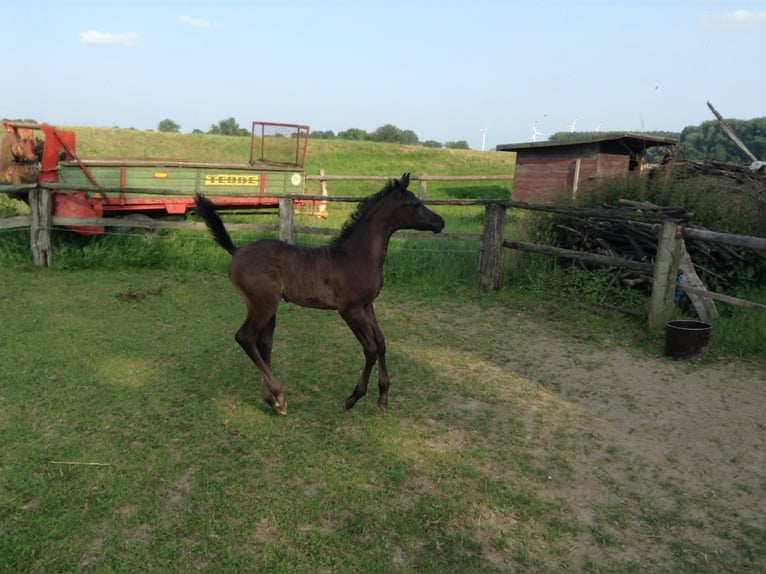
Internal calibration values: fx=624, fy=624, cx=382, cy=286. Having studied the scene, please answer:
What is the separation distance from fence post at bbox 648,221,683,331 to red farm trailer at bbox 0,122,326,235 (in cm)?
542

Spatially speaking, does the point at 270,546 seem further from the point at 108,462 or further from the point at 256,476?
the point at 108,462

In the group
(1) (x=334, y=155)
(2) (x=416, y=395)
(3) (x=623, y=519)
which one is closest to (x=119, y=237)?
(2) (x=416, y=395)

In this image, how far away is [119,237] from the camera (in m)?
9.93

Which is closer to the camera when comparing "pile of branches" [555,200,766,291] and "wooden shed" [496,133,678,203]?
"pile of branches" [555,200,766,291]

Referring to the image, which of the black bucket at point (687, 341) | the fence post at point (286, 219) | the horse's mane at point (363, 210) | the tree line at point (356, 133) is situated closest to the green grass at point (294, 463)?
the black bucket at point (687, 341)

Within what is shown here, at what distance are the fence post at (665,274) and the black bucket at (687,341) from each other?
0.73m

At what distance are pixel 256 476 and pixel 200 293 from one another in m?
5.03

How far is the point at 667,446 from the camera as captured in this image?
4289 mm

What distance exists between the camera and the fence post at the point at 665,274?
682 cm

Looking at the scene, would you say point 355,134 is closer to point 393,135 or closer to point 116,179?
point 393,135

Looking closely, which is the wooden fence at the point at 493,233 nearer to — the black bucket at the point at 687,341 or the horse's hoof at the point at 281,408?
the black bucket at the point at 687,341

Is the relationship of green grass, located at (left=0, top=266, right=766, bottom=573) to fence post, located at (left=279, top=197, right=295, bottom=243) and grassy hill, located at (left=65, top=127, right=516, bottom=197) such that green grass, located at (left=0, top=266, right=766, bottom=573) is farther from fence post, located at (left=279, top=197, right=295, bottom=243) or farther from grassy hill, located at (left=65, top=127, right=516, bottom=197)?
grassy hill, located at (left=65, top=127, right=516, bottom=197)

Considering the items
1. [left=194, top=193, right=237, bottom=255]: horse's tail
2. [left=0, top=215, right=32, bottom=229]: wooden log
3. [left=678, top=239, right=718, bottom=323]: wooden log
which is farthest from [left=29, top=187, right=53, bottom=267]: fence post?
[left=678, top=239, right=718, bottom=323]: wooden log

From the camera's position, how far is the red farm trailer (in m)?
9.66
